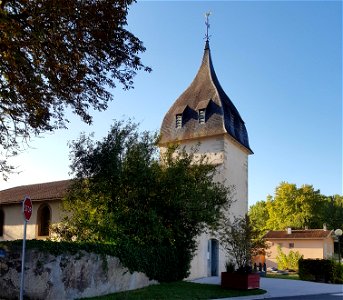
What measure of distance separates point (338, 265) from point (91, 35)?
2073 cm

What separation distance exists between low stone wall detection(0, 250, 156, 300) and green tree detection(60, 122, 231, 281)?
239cm

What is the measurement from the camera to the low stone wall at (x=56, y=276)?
13.1 meters

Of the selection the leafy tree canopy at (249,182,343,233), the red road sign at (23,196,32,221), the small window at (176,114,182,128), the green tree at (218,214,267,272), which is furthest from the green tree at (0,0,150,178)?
the leafy tree canopy at (249,182,343,233)

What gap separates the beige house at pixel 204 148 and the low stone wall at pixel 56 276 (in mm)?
12735

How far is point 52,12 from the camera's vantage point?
35.9 ft

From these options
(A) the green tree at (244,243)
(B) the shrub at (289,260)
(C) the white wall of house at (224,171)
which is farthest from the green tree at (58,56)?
(B) the shrub at (289,260)

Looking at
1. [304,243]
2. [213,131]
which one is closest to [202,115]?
[213,131]

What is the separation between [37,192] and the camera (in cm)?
3228

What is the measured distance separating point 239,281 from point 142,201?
5280 mm

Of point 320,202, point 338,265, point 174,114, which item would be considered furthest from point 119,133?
point 320,202

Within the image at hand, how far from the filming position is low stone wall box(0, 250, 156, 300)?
515 inches

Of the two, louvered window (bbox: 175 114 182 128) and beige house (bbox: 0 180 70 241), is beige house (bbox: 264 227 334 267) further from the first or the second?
beige house (bbox: 0 180 70 241)

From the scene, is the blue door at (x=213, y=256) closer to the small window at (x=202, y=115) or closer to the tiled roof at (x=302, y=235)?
the small window at (x=202, y=115)

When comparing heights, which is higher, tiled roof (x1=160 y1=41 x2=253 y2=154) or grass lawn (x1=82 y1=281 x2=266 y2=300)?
tiled roof (x1=160 y1=41 x2=253 y2=154)
